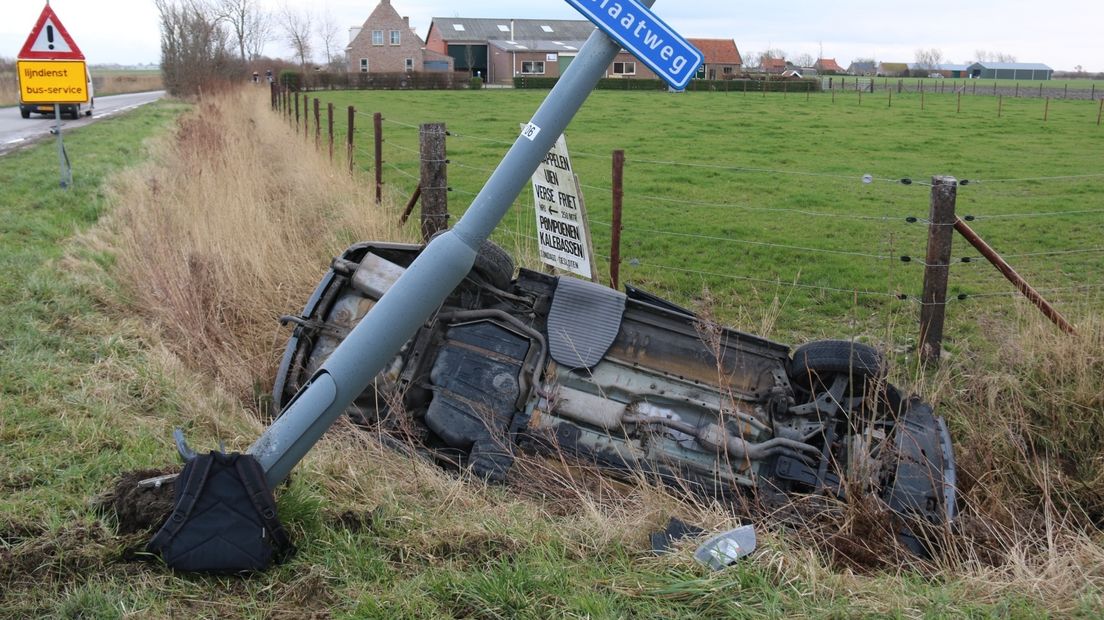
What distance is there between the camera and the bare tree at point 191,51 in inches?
1794

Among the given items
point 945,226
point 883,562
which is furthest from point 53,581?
point 945,226

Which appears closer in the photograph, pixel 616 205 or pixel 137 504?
pixel 137 504

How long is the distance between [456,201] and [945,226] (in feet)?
28.3

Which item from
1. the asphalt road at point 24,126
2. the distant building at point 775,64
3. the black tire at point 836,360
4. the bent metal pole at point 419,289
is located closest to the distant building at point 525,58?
the distant building at point 775,64

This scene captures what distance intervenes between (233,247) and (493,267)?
3319 millimetres

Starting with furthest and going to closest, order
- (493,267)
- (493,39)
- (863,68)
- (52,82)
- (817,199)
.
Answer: (863,68)
(493,39)
(817,199)
(52,82)
(493,267)

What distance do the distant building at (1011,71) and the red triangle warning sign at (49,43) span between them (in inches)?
4888

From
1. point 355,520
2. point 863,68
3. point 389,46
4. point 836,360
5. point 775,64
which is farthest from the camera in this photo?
point 863,68

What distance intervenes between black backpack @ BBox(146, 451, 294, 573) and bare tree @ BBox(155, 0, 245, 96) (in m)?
44.3

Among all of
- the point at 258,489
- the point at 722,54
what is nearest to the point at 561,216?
the point at 258,489

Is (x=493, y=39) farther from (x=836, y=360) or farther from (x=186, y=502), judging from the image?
(x=186, y=502)

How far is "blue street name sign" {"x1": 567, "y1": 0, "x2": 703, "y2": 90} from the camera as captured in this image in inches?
129

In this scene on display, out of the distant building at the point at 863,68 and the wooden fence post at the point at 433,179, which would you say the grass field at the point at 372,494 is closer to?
the wooden fence post at the point at 433,179

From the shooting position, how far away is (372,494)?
4004mm
